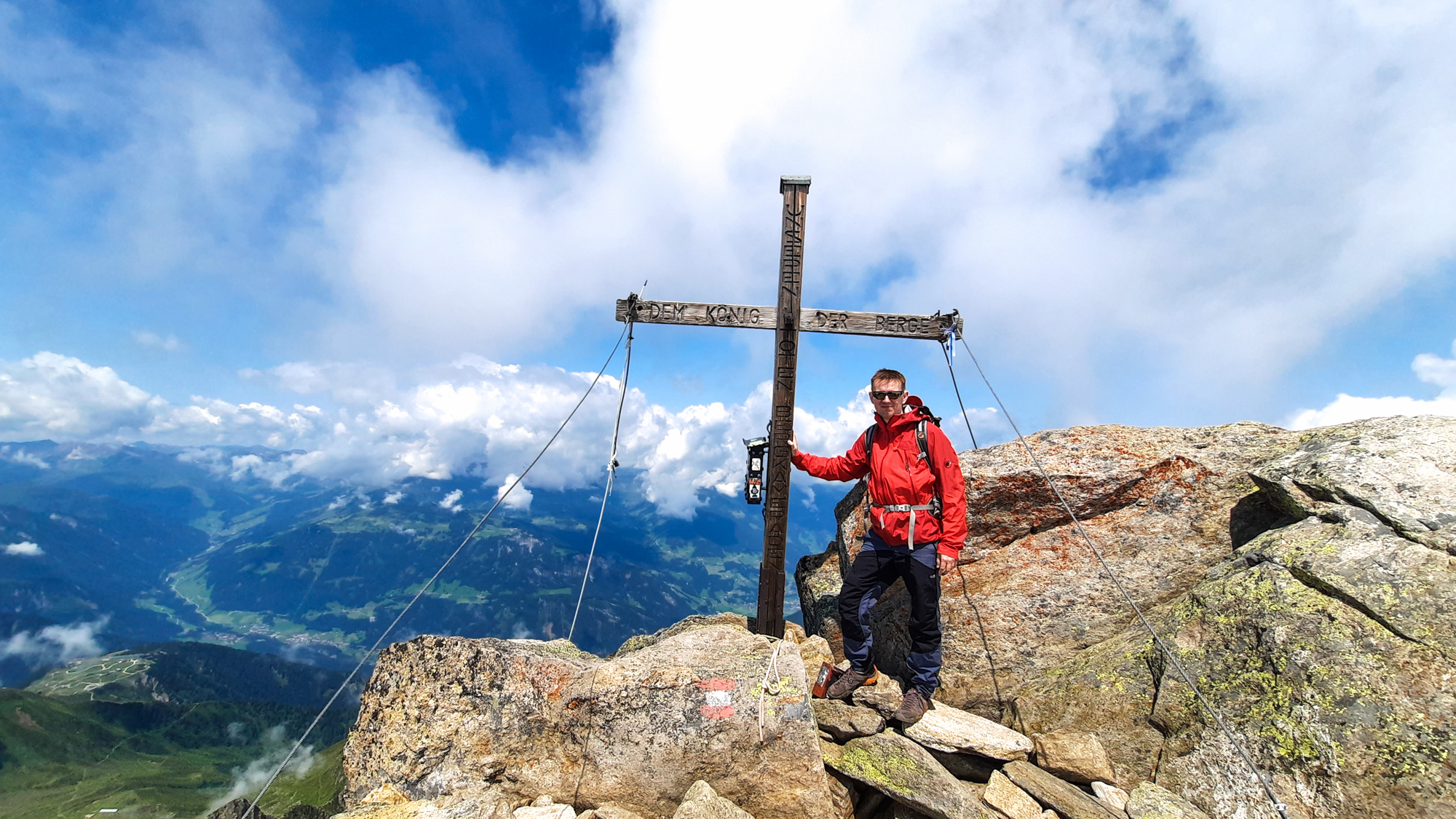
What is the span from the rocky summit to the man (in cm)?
46

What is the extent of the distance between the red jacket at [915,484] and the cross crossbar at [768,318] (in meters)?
2.71

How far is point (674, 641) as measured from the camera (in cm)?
834

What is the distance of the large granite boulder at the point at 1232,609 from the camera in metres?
5.69

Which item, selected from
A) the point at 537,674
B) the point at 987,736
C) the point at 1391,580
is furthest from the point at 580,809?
the point at 1391,580

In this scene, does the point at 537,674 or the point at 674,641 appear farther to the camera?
the point at 674,641

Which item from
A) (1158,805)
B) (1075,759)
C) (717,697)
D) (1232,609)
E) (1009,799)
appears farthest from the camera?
(1232,609)

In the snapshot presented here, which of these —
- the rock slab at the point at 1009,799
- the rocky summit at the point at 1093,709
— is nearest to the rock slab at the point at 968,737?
the rocky summit at the point at 1093,709

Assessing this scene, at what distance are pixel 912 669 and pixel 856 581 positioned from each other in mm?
1307

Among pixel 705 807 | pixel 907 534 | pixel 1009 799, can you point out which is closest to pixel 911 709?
pixel 1009 799

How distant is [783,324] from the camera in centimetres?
1025

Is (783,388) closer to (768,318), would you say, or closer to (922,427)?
(768,318)

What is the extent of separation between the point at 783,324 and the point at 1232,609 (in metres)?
7.08

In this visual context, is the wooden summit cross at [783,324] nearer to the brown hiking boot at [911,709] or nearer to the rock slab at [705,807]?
the brown hiking boot at [911,709]

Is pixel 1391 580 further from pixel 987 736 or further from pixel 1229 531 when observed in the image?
pixel 987 736
